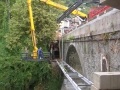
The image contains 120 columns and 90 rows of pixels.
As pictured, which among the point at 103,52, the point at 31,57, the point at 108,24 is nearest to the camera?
the point at 108,24

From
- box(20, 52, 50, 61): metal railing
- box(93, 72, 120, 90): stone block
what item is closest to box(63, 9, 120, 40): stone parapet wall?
box(93, 72, 120, 90): stone block

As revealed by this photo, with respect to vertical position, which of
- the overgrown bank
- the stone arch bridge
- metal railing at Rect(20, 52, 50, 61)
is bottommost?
the overgrown bank

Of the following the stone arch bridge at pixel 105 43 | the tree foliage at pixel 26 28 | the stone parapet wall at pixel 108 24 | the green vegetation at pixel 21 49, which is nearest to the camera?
the stone parapet wall at pixel 108 24

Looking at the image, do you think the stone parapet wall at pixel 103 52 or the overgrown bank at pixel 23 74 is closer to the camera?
the stone parapet wall at pixel 103 52

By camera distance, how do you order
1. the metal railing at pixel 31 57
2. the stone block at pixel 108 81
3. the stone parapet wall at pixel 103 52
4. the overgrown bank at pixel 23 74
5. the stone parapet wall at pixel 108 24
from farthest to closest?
the overgrown bank at pixel 23 74
the metal railing at pixel 31 57
the stone parapet wall at pixel 103 52
the stone parapet wall at pixel 108 24
the stone block at pixel 108 81

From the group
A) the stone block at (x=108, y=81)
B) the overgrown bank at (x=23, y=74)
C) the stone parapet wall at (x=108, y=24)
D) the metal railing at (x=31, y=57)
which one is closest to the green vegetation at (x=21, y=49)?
the overgrown bank at (x=23, y=74)

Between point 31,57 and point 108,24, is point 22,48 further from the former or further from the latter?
point 108,24

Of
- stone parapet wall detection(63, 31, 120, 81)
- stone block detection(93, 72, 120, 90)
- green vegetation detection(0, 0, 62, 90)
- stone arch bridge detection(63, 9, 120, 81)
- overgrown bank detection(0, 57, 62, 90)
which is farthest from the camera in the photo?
green vegetation detection(0, 0, 62, 90)

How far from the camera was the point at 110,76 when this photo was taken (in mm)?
5941

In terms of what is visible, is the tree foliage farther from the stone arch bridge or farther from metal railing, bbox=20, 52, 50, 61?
the stone arch bridge

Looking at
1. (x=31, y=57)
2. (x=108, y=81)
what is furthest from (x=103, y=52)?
(x=31, y=57)

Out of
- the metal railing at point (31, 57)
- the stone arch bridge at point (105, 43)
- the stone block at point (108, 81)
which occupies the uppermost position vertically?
the stone arch bridge at point (105, 43)

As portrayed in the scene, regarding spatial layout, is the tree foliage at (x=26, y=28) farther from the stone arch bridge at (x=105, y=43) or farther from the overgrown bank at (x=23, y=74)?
the stone arch bridge at (x=105, y=43)

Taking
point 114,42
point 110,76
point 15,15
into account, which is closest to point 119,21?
point 114,42
